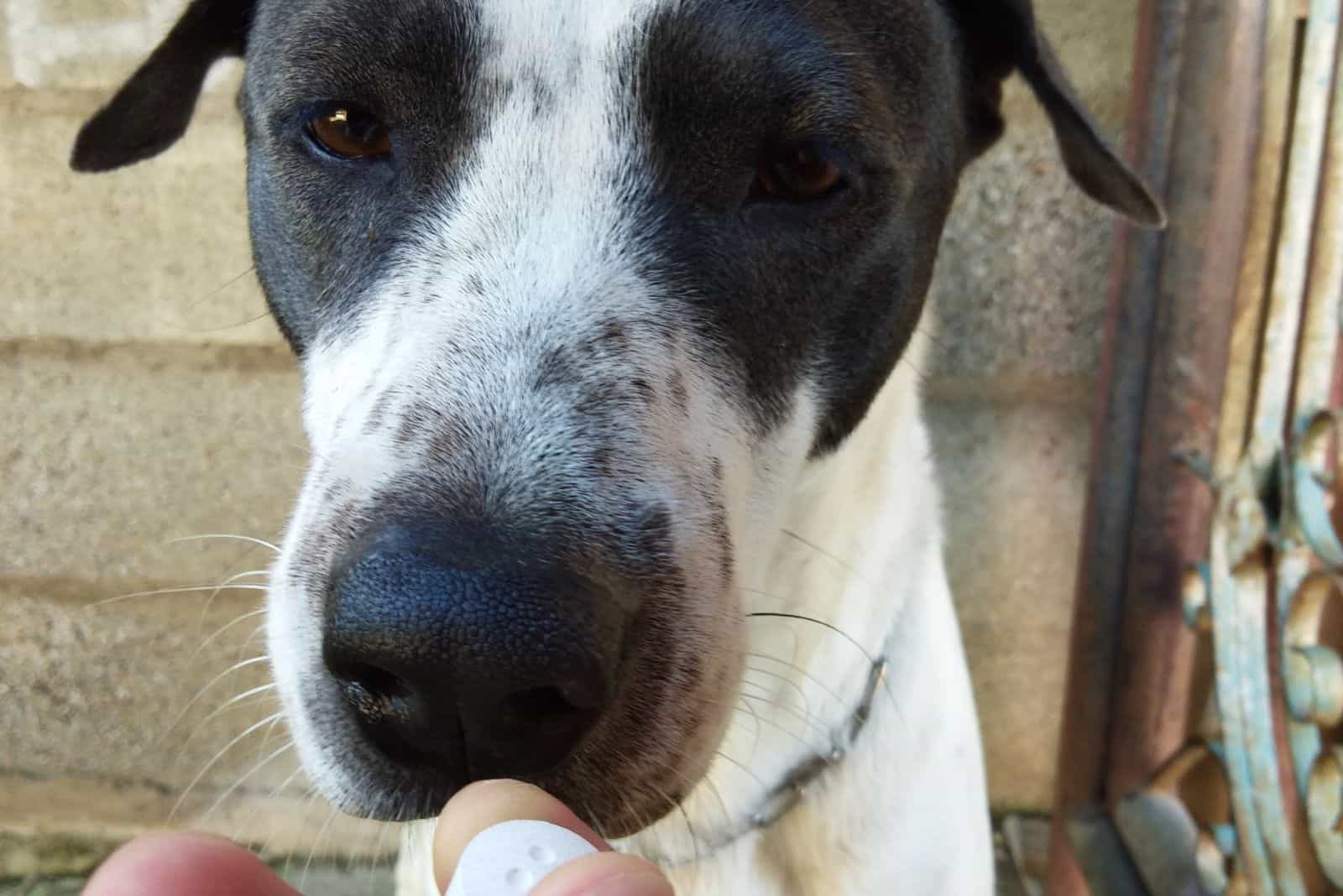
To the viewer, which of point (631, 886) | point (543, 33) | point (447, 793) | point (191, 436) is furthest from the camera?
point (191, 436)

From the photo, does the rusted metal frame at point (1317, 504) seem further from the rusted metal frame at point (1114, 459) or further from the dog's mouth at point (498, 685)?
the dog's mouth at point (498, 685)

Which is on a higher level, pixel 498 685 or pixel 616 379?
pixel 616 379

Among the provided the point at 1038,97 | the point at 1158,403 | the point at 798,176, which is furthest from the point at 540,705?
the point at 1158,403

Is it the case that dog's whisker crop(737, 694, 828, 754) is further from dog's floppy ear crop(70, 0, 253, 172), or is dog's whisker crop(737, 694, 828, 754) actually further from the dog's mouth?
dog's floppy ear crop(70, 0, 253, 172)

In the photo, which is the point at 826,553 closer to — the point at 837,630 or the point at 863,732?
the point at 837,630

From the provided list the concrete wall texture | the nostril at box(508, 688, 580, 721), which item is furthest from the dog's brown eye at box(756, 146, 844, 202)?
the concrete wall texture

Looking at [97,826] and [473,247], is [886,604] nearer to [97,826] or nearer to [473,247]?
[473,247]

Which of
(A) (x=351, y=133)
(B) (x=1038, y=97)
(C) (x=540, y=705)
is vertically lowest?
(C) (x=540, y=705)
